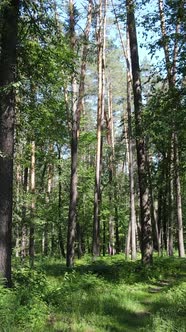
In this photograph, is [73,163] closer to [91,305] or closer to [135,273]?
[135,273]

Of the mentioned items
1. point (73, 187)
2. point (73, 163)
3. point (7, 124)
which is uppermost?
point (73, 163)

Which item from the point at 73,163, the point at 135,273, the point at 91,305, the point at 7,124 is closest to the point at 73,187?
the point at 73,163

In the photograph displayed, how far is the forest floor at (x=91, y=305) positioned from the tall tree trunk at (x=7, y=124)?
0.92m

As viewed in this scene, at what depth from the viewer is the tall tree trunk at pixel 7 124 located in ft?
26.7

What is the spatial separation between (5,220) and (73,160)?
30.1ft

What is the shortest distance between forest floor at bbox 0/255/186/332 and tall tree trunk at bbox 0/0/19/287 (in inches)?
36.4

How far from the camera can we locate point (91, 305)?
7617 millimetres

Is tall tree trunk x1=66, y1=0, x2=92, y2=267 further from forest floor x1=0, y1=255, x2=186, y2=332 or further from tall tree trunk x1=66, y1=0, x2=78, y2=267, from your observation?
forest floor x1=0, y1=255, x2=186, y2=332

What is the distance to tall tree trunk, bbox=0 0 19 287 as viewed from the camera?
8.15m

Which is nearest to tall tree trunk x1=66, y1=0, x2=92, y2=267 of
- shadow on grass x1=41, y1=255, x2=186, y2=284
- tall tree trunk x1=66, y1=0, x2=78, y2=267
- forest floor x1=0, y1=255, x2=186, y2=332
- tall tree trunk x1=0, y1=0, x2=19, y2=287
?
tall tree trunk x1=66, y1=0, x2=78, y2=267

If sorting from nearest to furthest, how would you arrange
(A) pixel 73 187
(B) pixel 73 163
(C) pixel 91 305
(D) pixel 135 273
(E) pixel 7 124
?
(C) pixel 91 305, (E) pixel 7 124, (D) pixel 135 273, (A) pixel 73 187, (B) pixel 73 163

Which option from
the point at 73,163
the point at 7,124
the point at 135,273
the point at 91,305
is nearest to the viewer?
the point at 91,305

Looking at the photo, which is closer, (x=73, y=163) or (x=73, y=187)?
(x=73, y=187)

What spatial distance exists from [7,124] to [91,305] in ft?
13.6
